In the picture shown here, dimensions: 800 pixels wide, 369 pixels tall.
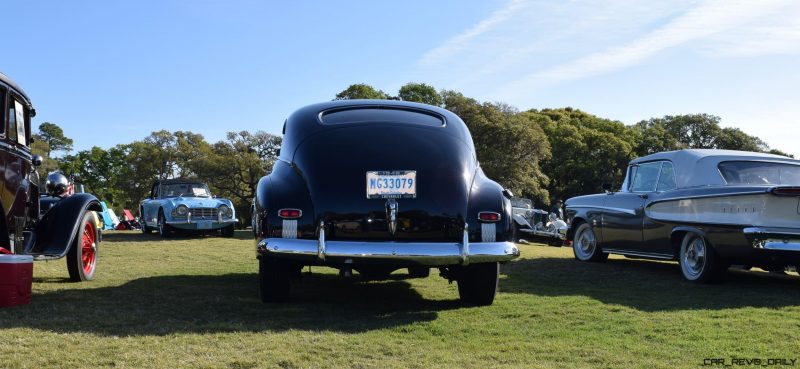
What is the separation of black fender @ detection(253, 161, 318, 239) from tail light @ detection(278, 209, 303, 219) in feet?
0.08

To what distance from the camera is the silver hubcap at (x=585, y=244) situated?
954cm

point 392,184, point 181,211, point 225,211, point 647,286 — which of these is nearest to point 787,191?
point 647,286

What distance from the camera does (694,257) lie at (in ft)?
23.4

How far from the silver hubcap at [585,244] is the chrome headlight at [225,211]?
9.72 metres

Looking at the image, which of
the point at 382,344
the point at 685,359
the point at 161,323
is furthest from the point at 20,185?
the point at 685,359

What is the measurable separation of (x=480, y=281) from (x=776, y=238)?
2966 millimetres

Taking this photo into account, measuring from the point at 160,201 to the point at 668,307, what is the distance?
14380 millimetres

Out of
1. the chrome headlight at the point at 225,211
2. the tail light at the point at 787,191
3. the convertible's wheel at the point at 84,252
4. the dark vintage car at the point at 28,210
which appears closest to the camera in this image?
the dark vintage car at the point at 28,210

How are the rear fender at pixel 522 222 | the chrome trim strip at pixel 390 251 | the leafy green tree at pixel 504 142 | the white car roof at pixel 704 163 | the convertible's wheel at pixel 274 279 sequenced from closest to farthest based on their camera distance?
the chrome trim strip at pixel 390 251 → the convertible's wheel at pixel 274 279 → the white car roof at pixel 704 163 → the rear fender at pixel 522 222 → the leafy green tree at pixel 504 142

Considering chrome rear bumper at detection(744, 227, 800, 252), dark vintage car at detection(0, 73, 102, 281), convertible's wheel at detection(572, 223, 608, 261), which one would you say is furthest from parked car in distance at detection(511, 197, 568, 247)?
dark vintage car at detection(0, 73, 102, 281)

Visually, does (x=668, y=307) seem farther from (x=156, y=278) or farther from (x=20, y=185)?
(x=20, y=185)

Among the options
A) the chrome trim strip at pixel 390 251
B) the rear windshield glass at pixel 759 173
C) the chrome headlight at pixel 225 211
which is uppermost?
the rear windshield glass at pixel 759 173

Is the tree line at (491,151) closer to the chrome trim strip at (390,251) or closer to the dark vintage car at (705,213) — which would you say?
the dark vintage car at (705,213)

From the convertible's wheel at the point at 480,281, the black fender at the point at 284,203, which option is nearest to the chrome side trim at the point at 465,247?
the convertible's wheel at the point at 480,281
